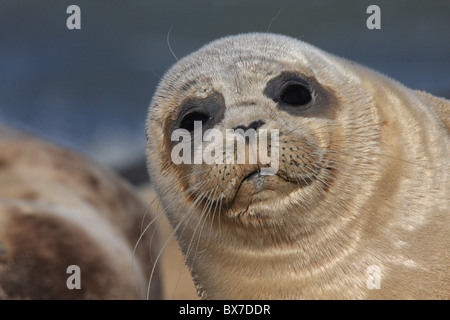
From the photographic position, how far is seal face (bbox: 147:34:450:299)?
5.41ft

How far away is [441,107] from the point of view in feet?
7.50

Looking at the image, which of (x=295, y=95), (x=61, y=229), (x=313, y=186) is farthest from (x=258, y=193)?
(x=61, y=229)

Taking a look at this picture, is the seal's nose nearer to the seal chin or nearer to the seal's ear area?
the seal chin

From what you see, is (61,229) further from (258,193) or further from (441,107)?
(441,107)

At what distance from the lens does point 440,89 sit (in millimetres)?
5879

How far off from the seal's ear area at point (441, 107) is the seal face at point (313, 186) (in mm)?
209

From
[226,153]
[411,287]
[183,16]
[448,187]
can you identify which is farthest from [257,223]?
[183,16]

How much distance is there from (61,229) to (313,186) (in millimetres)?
1230

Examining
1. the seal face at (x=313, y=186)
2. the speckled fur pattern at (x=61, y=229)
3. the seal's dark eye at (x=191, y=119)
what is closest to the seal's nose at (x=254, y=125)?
the seal face at (x=313, y=186)

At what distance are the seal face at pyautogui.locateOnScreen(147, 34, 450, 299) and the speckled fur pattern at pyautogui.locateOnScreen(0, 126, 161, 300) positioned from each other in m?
0.59

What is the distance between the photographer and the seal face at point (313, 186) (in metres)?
1.65

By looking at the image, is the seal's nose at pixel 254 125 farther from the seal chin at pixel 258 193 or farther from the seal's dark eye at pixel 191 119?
the seal's dark eye at pixel 191 119

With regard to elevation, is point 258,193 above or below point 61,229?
below
